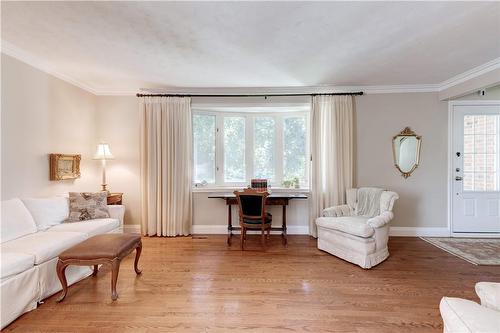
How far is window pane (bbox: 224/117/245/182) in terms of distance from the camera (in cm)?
459

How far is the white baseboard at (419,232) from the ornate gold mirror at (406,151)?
0.95 m

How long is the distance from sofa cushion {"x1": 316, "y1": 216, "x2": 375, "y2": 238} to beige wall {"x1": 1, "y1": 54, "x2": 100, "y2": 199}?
157 inches

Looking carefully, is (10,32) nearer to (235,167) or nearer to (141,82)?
(141,82)

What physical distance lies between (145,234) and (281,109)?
3437mm

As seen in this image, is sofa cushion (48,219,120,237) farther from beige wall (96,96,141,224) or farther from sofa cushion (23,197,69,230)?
beige wall (96,96,141,224)

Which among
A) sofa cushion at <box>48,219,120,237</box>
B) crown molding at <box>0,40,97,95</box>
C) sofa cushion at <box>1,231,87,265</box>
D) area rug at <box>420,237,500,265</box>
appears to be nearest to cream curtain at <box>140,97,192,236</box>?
sofa cushion at <box>48,219,120,237</box>

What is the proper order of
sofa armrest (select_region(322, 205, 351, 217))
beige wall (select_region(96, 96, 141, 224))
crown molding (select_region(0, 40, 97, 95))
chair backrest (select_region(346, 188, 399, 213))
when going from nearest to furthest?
1. crown molding (select_region(0, 40, 97, 95))
2. chair backrest (select_region(346, 188, 399, 213))
3. sofa armrest (select_region(322, 205, 351, 217))
4. beige wall (select_region(96, 96, 141, 224))

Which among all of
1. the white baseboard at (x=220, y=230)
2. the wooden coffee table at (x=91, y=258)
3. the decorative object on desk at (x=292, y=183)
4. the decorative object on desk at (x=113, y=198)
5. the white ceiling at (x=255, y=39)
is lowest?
the white baseboard at (x=220, y=230)

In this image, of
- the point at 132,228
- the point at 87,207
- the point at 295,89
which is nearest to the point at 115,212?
the point at 87,207

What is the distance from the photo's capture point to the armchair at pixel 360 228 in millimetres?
2867

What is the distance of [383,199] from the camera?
333 centimetres

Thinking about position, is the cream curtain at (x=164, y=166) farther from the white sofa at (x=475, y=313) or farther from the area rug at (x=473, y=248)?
the area rug at (x=473, y=248)

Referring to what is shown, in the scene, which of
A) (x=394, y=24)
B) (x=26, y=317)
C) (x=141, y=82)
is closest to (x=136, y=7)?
(x=141, y=82)

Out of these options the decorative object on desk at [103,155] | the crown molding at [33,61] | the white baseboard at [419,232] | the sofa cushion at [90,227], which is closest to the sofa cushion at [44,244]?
the sofa cushion at [90,227]
